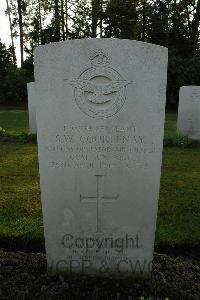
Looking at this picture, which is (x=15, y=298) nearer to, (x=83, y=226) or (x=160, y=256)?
(x=83, y=226)

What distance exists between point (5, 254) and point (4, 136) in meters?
7.39

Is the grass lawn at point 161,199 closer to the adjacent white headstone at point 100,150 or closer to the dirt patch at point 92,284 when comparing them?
the dirt patch at point 92,284

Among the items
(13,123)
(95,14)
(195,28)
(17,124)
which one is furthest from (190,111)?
(95,14)

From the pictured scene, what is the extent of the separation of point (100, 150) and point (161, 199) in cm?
262

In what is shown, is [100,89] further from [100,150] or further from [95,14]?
[95,14]

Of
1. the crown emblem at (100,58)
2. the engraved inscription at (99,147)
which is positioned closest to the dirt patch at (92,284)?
the engraved inscription at (99,147)

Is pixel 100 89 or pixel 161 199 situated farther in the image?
pixel 161 199

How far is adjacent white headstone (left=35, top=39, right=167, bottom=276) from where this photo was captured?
2.96m

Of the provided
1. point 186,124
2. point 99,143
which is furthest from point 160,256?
point 186,124

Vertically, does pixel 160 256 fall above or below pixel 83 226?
below

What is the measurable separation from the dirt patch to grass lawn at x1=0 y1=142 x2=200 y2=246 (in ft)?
1.75

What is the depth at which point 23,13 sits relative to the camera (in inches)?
1075

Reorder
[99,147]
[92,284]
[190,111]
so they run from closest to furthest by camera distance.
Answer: [99,147] → [92,284] → [190,111]

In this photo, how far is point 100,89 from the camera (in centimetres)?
301
